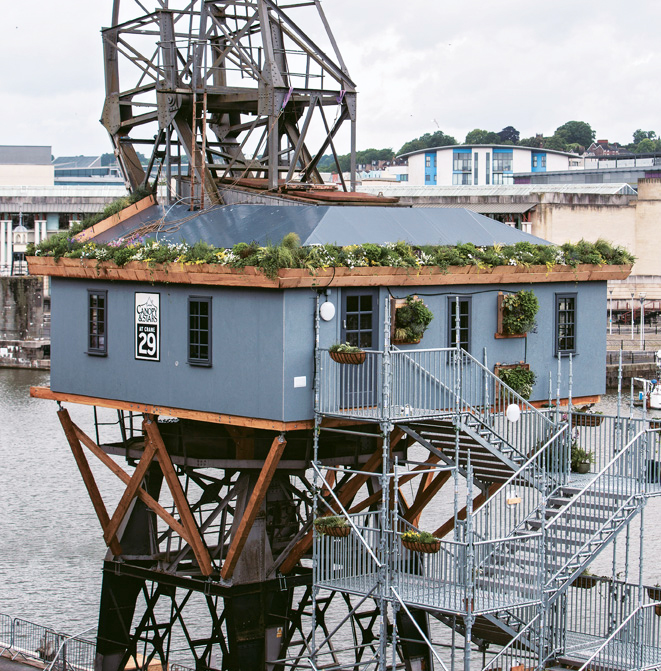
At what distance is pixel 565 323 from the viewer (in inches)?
1288

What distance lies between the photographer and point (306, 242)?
29.4 meters

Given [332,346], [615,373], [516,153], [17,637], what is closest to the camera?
[332,346]

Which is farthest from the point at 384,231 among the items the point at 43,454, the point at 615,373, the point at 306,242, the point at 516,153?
the point at 516,153

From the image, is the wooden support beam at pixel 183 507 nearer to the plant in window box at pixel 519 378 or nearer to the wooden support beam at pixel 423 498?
the wooden support beam at pixel 423 498

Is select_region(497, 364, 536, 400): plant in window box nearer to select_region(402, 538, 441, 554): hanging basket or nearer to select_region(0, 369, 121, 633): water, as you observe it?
select_region(402, 538, 441, 554): hanging basket

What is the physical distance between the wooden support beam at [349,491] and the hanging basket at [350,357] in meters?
3.21

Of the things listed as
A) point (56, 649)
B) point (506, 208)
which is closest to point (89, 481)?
point (56, 649)

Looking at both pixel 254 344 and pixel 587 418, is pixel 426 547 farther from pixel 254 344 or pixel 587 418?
pixel 587 418

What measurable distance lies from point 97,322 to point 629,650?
44.2ft

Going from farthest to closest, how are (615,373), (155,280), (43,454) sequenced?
(615,373) < (43,454) < (155,280)

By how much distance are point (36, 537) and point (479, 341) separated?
26136 mm

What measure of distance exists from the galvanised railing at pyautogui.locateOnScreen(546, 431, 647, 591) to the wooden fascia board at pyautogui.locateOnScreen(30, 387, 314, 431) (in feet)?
17.1

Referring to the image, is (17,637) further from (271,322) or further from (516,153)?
(516,153)

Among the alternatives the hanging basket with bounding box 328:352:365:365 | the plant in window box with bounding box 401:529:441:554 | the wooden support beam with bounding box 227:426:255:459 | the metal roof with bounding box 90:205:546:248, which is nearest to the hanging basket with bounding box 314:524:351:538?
the plant in window box with bounding box 401:529:441:554
